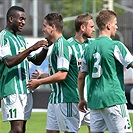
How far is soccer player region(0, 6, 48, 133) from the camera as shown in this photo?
28.7ft

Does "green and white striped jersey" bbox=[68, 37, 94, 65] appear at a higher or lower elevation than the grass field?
higher

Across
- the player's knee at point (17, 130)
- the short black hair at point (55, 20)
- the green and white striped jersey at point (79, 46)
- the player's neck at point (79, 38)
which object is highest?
the short black hair at point (55, 20)

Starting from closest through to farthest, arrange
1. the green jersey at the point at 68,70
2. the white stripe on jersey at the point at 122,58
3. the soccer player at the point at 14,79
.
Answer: the white stripe on jersey at the point at 122,58 → the green jersey at the point at 68,70 → the soccer player at the point at 14,79

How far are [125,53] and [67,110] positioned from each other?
1.29 meters

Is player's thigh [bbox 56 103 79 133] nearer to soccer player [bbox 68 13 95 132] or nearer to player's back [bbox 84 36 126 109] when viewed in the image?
player's back [bbox 84 36 126 109]

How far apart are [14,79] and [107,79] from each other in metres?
1.66

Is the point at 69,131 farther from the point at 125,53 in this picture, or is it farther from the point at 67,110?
the point at 125,53

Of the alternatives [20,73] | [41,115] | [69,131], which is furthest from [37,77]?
[41,115]

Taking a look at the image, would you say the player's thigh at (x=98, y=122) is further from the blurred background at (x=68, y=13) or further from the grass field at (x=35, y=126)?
the blurred background at (x=68, y=13)

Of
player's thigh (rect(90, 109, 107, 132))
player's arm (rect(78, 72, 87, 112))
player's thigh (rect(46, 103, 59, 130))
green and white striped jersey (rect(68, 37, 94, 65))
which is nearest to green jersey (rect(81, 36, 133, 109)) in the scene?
player's thigh (rect(90, 109, 107, 132))

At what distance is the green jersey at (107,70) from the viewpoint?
7594 mm

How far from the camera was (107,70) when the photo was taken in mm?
7648

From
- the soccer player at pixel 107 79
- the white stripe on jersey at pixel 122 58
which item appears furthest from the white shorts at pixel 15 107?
the white stripe on jersey at pixel 122 58

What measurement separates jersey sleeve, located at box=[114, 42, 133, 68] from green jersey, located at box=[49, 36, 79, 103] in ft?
2.74
